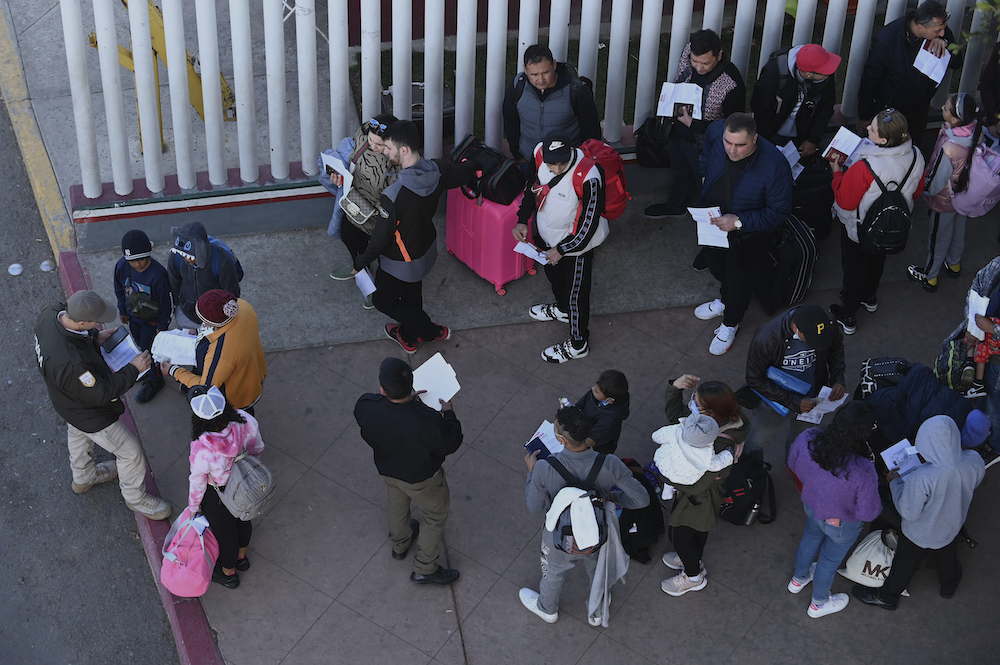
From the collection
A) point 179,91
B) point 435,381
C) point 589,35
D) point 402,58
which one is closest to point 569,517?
point 435,381

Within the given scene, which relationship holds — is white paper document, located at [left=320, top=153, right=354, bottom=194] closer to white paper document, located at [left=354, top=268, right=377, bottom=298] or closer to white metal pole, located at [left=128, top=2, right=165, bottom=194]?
white paper document, located at [left=354, top=268, right=377, bottom=298]

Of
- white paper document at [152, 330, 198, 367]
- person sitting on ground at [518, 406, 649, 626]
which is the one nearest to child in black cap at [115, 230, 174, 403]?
white paper document at [152, 330, 198, 367]

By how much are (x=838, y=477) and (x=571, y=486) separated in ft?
4.96

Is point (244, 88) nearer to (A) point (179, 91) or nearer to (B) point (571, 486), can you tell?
(A) point (179, 91)

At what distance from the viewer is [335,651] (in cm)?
626

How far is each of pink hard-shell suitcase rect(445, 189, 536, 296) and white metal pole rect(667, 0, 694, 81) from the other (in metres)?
1.88

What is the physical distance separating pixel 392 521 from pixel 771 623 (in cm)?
251

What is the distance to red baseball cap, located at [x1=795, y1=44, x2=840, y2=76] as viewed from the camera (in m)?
7.58

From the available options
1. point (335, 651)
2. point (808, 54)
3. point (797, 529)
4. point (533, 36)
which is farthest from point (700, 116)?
point (335, 651)

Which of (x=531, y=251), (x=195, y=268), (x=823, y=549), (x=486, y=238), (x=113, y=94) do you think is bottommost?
(x=823, y=549)

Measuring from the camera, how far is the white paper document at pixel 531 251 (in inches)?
289

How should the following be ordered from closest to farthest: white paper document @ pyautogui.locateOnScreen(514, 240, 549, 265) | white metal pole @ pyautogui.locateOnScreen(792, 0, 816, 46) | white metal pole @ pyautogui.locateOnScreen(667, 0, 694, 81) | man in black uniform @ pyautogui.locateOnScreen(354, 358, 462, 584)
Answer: man in black uniform @ pyautogui.locateOnScreen(354, 358, 462, 584)
white paper document @ pyautogui.locateOnScreen(514, 240, 549, 265)
white metal pole @ pyautogui.locateOnScreen(667, 0, 694, 81)
white metal pole @ pyautogui.locateOnScreen(792, 0, 816, 46)

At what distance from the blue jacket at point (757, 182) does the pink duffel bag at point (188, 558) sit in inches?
165

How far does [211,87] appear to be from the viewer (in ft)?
27.0
